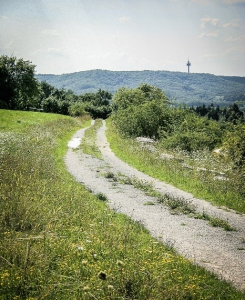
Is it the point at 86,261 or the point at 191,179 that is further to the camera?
the point at 191,179

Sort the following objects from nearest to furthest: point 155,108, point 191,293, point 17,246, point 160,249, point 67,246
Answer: point 191,293, point 17,246, point 67,246, point 160,249, point 155,108

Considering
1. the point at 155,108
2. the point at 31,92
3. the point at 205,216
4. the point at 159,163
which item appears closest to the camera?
the point at 205,216

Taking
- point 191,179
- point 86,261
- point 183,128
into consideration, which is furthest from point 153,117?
point 86,261

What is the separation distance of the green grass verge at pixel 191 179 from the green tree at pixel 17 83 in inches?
2394

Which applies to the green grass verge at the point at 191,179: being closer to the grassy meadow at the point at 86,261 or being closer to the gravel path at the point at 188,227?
the gravel path at the point at 188,227

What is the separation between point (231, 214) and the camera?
31.1 ft

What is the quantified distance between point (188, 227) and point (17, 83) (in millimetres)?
74747

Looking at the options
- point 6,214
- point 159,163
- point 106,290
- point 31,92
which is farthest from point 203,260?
point 31,92

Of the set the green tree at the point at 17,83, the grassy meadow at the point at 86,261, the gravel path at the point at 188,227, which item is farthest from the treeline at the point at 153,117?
the grassy meadow at the point at 86,261

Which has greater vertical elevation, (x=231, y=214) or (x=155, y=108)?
(x=155, y=108)

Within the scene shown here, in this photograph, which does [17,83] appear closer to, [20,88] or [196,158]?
[20,88]

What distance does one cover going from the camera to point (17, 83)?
72.4 m

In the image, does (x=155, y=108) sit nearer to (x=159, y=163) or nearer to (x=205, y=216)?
(x=159, y=163)

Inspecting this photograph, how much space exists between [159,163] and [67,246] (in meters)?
12.1
